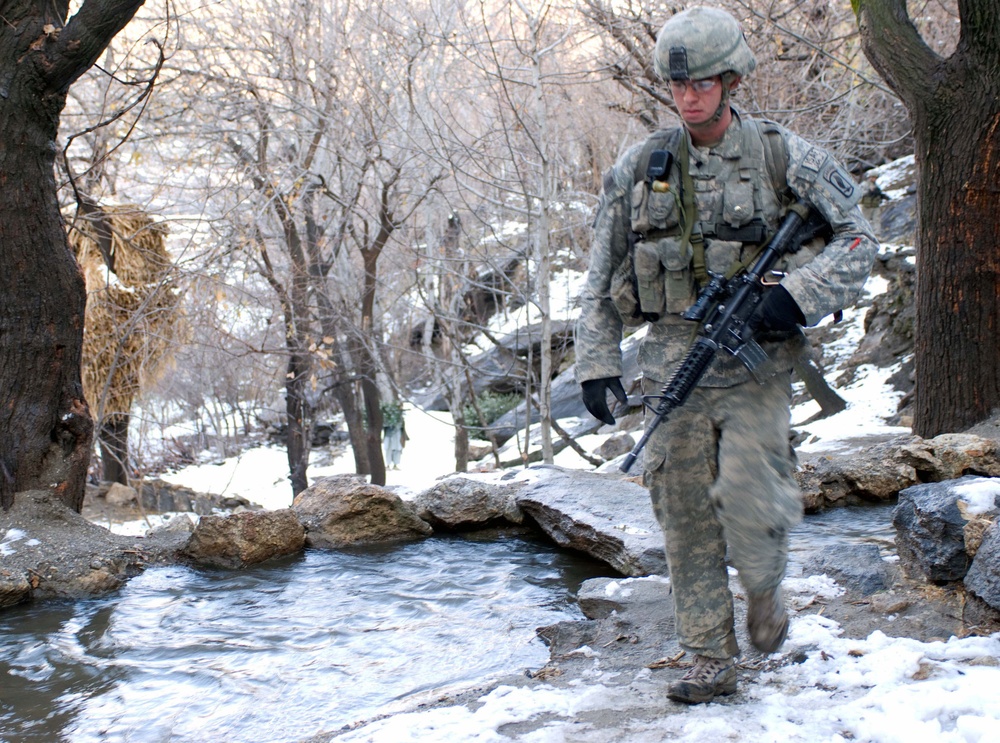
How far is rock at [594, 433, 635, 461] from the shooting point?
38.6 feet

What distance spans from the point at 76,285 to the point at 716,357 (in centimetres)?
418

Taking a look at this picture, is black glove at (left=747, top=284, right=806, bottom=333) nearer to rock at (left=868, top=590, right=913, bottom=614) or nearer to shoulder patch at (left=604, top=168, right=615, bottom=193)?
shoulder patch at (left=604, top=168, right=615, bottom=193)

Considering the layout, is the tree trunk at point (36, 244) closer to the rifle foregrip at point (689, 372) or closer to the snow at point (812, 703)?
the snow at point (812, 703)

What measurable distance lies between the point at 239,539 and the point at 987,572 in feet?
12.1

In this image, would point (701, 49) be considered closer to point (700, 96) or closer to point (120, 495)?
point (700, 96)

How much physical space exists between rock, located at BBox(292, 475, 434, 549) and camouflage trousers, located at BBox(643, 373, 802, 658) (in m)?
2.85

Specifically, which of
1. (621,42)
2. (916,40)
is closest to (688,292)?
(916,40)

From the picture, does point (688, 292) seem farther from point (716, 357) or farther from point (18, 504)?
point (18, 504)

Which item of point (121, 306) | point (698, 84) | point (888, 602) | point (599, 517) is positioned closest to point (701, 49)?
point (698, 84)

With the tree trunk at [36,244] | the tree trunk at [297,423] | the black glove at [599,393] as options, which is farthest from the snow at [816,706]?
the tree trunk at [297,423]

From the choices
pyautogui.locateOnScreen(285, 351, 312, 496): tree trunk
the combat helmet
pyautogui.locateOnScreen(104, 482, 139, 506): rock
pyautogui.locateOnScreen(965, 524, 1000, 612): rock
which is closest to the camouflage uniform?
the combat helmet

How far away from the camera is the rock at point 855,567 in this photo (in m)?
3.48

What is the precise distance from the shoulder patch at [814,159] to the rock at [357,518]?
11.3 ft

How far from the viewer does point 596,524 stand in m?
4.73
